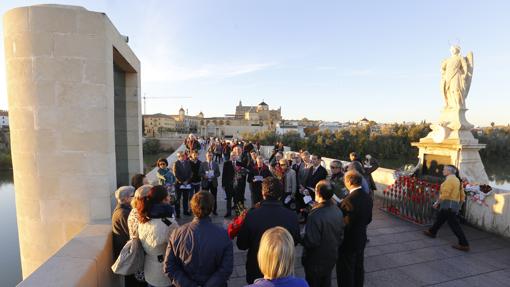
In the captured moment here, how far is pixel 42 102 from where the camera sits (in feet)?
12.0

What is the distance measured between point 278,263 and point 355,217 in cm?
202

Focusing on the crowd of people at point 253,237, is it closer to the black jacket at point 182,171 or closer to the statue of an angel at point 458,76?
the black jacket at point 182,171

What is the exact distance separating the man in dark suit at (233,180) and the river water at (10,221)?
10086 millimetres

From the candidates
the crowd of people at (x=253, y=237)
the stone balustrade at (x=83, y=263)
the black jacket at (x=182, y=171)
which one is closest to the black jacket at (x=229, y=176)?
the black jacket at (x=182, y=171)

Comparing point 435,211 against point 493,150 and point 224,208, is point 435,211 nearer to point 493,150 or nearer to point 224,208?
point 224,208

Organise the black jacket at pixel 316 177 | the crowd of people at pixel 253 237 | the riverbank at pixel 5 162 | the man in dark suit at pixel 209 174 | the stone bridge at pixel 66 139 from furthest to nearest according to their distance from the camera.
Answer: the riverbank at pixel 5 162, the man in dark suit at pixel 209 174, the black jacket at pixel 316 177, the stone bridge at pixel 66 139, the crowd of people at pixel 253 237

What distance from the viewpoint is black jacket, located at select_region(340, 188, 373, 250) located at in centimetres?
334

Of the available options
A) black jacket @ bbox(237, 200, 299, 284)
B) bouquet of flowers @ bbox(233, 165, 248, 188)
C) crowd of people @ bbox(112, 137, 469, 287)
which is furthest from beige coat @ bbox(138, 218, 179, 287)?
bouquet of flowers @ bbox(233, 165, 248, 188)

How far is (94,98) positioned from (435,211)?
7.40m

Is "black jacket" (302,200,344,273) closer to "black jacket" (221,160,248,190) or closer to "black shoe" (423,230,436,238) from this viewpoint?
"black shoe" (423,230,436,238)

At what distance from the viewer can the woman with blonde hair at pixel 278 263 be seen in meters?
1.64

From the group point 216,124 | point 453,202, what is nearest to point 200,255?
point 453,202

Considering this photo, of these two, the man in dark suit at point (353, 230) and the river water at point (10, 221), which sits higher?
the man in dark suit at point (353, 230)

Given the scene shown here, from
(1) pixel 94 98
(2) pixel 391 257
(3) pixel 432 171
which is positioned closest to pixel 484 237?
(2) pixel 391 257
